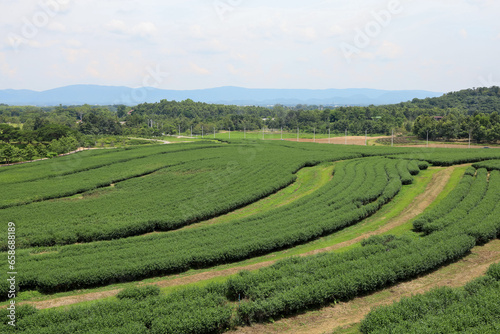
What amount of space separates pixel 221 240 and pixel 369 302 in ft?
31.6

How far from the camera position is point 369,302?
15.8 meters

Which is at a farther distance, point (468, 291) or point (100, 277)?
point (100, 277)

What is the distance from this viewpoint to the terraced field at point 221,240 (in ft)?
47.8

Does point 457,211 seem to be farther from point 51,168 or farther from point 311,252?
point 51,168

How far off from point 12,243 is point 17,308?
28.2 ft

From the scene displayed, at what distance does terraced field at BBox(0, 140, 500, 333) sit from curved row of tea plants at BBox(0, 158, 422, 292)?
9 centimetres

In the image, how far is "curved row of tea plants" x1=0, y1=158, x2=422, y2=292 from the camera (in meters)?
17.8

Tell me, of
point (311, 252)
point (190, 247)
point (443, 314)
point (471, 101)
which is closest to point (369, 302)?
point (443, 314)

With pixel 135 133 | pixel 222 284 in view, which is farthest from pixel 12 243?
pixel 135 133

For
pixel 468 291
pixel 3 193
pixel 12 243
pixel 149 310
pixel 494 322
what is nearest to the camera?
pixel 494 322

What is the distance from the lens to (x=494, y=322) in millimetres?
11938

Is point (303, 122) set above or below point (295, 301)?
above

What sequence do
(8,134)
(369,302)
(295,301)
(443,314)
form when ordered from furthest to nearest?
1. (8,134)
2. (369,302)
3. (295,301)
4. (443,314)

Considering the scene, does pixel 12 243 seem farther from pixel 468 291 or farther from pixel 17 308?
pixel 468 291
